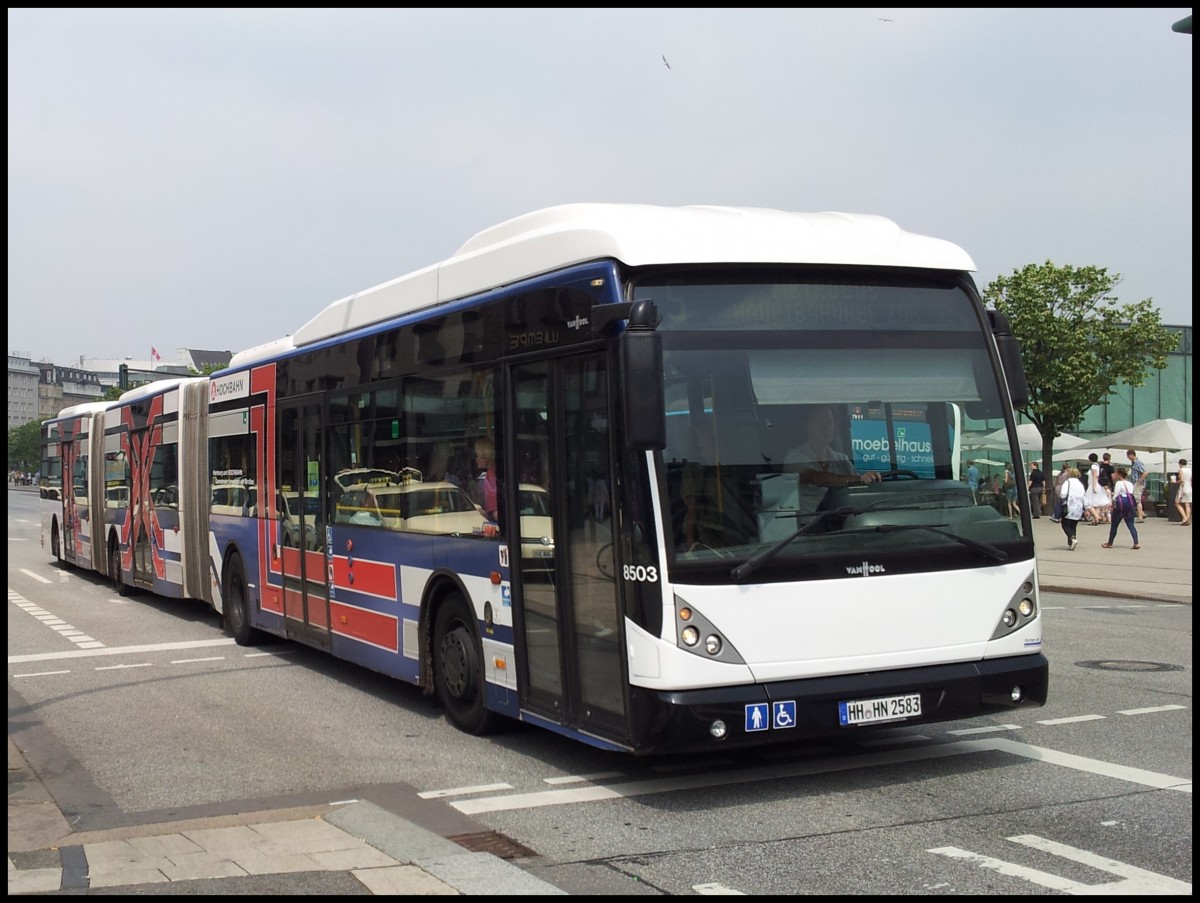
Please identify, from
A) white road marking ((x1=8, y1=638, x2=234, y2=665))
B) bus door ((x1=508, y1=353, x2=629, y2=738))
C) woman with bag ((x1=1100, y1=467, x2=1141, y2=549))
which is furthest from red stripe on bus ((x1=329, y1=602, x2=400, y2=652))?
woman with bag ((x1=1100, y1=467, x2=1141, y2=549))

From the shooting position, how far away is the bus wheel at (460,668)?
866 centimetres

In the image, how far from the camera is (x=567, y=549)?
746 centimetres

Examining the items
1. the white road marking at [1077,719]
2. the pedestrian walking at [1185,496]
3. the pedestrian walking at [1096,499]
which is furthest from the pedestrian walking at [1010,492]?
the pedestrian walking at [1185,496]

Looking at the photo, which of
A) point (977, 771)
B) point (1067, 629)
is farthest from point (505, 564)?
point (1067, 629)

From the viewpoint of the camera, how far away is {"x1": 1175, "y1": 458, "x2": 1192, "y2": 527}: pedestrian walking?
35906 millimetres

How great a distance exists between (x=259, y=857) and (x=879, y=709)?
3.08 m

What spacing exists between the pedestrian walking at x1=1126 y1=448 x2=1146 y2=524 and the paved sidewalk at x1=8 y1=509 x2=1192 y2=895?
3224 cm

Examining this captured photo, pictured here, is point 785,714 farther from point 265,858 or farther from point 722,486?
point 265,858

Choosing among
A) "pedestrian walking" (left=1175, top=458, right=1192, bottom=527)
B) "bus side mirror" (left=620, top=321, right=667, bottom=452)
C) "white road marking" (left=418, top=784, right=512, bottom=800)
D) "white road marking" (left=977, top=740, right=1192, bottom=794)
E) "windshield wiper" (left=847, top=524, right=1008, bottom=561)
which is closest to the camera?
"bus side mirror" (left=620, top=321, right=667, bottom=452)

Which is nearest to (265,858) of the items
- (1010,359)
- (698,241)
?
(698,241)

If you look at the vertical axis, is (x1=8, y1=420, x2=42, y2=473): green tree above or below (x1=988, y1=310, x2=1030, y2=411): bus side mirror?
above

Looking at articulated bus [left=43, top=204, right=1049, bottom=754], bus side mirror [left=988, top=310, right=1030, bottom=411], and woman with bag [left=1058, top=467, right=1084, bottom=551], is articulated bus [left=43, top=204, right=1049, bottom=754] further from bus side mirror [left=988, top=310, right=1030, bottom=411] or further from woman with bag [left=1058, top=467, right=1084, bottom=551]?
woman with bag [left=1058, top=467, right=1084, bottom=551]

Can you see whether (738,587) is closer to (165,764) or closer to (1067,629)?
(165,764)

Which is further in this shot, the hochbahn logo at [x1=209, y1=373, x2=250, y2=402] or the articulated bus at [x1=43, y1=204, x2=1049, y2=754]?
the hochbahn logo at [x1=209, y1=373, x2=250, y2=402]
